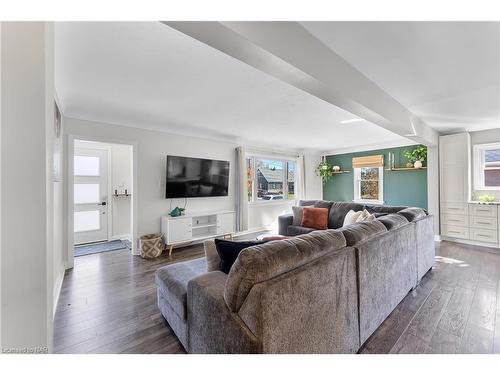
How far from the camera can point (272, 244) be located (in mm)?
1256

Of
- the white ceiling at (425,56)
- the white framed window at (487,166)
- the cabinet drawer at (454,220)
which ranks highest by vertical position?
the white ceiling at (425,56)

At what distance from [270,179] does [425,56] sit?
4.55m

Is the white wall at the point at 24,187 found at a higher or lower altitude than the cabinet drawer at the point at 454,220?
higher

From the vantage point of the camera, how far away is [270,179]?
6250 mm

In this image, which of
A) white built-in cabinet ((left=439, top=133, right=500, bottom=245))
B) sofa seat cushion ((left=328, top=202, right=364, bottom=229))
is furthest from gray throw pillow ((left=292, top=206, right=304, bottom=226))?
white built-in cabinet ((left=439, top=133, right=500, bottom=245))

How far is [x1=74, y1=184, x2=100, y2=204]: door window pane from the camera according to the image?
14.8 ft

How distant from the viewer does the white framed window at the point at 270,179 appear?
229 inches

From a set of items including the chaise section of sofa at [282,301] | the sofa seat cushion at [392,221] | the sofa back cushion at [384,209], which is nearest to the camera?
the chaise section of sofa at [282,301]

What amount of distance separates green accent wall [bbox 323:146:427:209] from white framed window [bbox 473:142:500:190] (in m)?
0.86

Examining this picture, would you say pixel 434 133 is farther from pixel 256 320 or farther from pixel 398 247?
pixel 256 320

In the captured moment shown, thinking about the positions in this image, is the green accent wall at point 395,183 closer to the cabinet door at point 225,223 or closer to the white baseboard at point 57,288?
the cabinet door at point 225,223

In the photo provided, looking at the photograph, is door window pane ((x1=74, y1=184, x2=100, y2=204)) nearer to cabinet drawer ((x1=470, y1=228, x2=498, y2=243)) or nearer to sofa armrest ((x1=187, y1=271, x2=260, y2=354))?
sofa armrest ((x1=187, y1=271, x2=260, y2=354))

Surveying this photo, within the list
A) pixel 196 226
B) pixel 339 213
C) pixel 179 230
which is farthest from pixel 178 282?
pixel 339 213

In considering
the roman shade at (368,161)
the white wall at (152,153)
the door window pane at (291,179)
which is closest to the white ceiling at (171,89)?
the white wall at (152,153)
